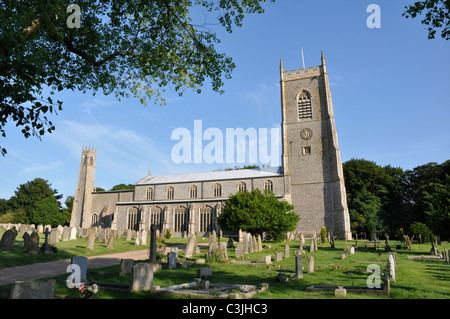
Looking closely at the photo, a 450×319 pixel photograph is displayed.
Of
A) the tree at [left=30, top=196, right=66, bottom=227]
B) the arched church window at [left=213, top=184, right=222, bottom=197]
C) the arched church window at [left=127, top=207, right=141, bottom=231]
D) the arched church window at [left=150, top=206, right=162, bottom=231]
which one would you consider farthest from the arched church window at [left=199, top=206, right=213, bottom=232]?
the tree at [left=30, top=196, right=66, bottom=227]

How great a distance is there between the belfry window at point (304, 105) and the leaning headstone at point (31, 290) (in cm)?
3744

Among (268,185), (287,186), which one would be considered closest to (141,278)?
(287,186)

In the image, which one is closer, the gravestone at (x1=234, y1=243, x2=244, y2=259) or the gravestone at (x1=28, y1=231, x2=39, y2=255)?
the gravestone at (x1=28, y1=231, x2=39, y2=255)

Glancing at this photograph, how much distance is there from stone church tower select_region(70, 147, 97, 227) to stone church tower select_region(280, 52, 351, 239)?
101 ft

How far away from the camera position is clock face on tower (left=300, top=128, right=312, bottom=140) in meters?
37.9

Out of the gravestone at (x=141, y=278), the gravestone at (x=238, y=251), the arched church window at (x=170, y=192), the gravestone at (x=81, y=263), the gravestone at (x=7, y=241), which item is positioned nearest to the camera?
the gravestone at (x=141, y=278)

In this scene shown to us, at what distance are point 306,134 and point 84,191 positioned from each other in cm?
3499

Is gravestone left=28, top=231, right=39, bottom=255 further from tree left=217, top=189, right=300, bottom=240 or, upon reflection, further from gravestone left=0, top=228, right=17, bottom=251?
tree left=217, top=189, right=300, bottom=240

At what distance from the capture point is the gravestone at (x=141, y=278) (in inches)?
275

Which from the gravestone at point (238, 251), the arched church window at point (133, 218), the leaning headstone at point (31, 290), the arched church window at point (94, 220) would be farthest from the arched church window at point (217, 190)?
the leaning headstone at point (31, 290)

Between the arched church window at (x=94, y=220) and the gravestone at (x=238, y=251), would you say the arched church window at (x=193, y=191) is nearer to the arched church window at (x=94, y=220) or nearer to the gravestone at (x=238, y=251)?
the arched church window at (x=94, y=220)

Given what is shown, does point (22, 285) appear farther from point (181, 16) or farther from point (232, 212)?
point (232, 212)

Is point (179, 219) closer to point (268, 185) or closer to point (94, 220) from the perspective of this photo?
point (268, 185)

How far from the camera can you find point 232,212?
76.3 ft
